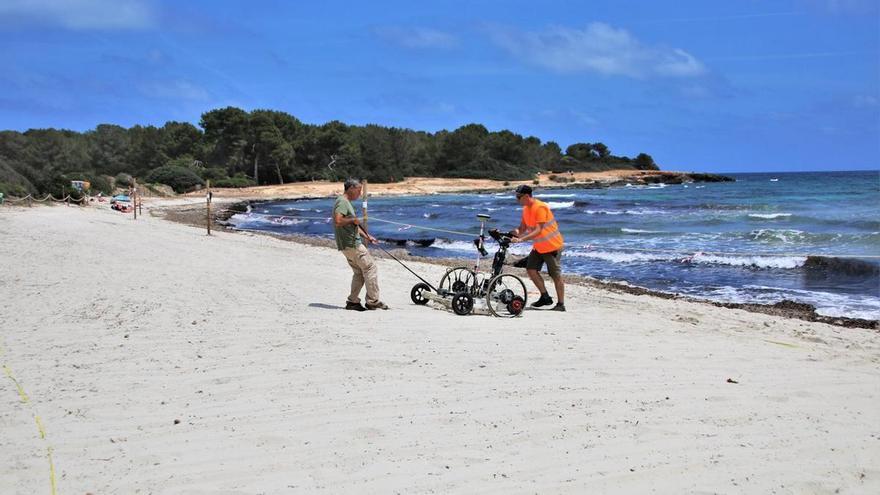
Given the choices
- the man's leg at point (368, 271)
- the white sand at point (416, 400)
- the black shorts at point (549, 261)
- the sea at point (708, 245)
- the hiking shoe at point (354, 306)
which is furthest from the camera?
the sea at point (708, 245)

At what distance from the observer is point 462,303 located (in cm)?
789

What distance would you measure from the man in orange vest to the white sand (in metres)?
0.53

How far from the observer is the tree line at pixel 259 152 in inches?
2379

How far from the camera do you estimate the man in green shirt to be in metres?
7.62

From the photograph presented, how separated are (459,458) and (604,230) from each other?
21395 millimetres

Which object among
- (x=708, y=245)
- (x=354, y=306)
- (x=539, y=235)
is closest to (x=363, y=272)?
(x=354, y=306)

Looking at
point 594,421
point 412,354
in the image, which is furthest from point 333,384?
point 594,421

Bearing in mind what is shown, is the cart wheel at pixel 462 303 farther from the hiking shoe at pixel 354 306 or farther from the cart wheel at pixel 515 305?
the hiking shoe at pixel 354 306

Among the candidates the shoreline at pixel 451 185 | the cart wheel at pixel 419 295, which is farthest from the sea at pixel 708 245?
the shoreline at pixel 451 185

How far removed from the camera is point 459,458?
12.7 ft

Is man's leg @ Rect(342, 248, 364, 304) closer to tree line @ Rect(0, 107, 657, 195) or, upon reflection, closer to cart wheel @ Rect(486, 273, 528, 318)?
cart wheel @ Rect(486, 273, 528, 318)

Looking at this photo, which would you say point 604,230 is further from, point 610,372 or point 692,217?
point 610,372

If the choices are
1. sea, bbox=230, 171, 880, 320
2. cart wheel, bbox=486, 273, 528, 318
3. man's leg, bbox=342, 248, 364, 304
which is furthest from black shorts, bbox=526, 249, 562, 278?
sea, bbox=230, 171, 880, 320

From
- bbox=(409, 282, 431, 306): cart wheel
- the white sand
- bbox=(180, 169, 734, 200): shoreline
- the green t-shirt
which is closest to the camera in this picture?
the white sand
